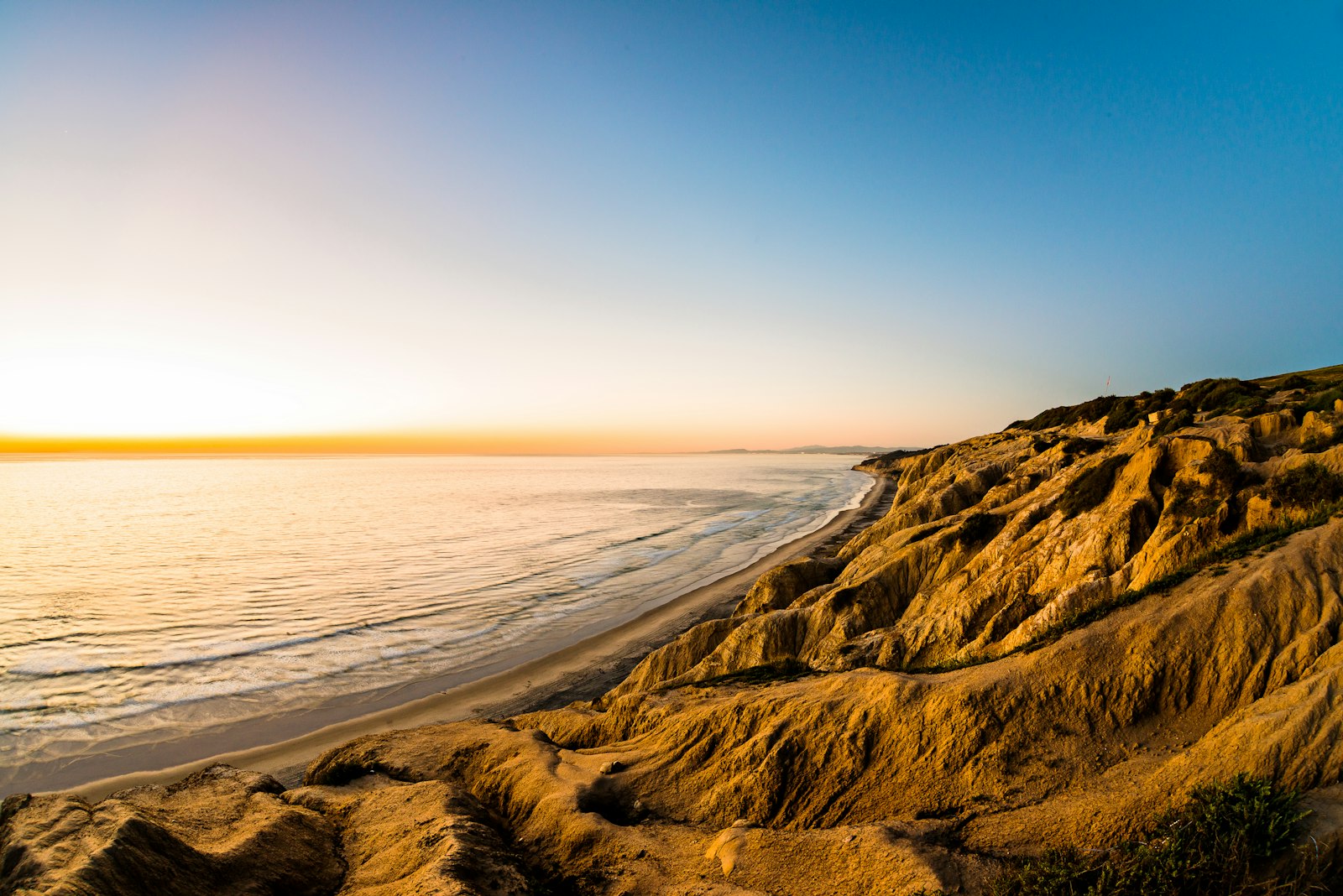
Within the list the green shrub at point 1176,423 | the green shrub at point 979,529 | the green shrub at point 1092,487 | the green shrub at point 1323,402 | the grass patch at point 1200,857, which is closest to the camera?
the grass patch at point 1200,857

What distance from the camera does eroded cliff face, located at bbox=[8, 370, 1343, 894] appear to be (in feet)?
21.3

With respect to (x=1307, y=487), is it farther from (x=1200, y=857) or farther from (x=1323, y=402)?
(x=1200, y=857)

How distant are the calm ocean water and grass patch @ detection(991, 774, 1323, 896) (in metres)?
19.6

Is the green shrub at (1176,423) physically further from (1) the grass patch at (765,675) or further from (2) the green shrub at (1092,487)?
(1) the grass patch at (765,675)

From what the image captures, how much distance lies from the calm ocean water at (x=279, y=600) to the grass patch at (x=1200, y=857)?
1964 centimetres

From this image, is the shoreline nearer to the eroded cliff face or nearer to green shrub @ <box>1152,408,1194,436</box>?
the eroded cliff face

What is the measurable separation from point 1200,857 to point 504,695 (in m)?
18.1

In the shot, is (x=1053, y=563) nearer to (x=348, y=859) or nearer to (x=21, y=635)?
(x=348, y=859)

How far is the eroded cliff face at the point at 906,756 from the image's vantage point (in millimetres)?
6504

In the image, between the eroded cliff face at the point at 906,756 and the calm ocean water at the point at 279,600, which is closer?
the eroded cliff face at the point at 906,756

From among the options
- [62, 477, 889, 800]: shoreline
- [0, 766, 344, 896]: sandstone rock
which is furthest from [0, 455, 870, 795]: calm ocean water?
[0, 766, 344, 896]: sandstone rock

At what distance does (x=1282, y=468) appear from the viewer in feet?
39.3

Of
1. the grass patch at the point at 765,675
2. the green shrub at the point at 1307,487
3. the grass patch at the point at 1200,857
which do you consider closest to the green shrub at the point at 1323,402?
the green shrub at the point at 1307,487

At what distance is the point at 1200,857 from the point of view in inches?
205
